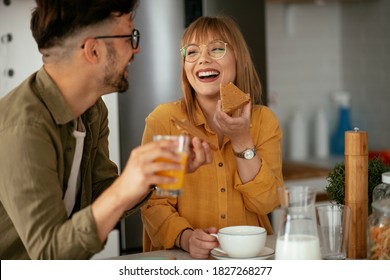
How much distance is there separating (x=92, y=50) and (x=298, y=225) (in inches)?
20.9

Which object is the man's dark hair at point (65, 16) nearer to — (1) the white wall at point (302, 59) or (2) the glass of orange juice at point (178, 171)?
(2) the glass of orange juice at point (178, 171)

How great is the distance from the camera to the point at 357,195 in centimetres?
154

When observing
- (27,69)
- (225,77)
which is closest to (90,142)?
(225,77)

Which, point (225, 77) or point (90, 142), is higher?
point (225, 77)

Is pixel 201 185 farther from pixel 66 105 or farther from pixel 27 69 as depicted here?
pixel 27 69

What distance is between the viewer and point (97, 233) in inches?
50.7

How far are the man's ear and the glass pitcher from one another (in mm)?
452

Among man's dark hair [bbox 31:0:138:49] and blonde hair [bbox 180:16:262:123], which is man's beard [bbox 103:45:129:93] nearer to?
man's dark hair [bbox 31:0:138:49]

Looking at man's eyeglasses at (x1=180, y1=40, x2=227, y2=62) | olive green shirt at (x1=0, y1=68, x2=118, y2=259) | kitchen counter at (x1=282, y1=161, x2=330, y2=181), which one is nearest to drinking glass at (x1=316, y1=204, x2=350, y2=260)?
olive green shirt at (x1=0, y1=68, x2=118, y2=259)

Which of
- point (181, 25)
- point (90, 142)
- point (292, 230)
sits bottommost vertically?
point (292, 230)

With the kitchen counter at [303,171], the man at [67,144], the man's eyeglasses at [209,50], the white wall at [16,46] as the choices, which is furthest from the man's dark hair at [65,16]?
the kitchen counter at [303,171]

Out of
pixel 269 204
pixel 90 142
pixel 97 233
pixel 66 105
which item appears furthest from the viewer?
pixel 269 204

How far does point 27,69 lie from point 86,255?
4.76 feet

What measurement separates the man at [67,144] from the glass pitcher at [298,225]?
0.18m
